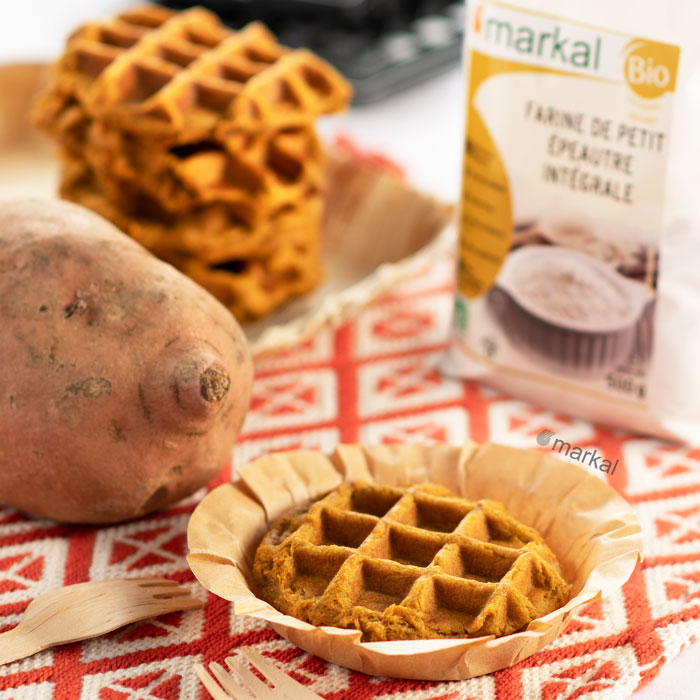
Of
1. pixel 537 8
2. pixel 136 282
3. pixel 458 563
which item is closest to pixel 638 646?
pixel 458 563

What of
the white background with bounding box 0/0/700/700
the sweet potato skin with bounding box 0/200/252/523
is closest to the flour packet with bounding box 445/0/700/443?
the sweet potato skin with bounding box 0/200/252/523

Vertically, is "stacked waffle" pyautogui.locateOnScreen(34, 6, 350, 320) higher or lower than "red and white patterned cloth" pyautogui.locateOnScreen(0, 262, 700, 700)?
higher

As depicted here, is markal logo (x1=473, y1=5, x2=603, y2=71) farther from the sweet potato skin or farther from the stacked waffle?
the sweet potato skin

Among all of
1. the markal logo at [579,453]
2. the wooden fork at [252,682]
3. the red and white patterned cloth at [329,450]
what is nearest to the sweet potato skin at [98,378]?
the red and white patterned cloth at [329,450]

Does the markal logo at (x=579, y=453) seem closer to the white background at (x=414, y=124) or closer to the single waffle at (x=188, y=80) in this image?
the single waffle at (x=188, y=80)

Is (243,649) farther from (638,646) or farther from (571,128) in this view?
(571,128)

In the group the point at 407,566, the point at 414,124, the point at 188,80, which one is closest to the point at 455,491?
the point at 407,566
